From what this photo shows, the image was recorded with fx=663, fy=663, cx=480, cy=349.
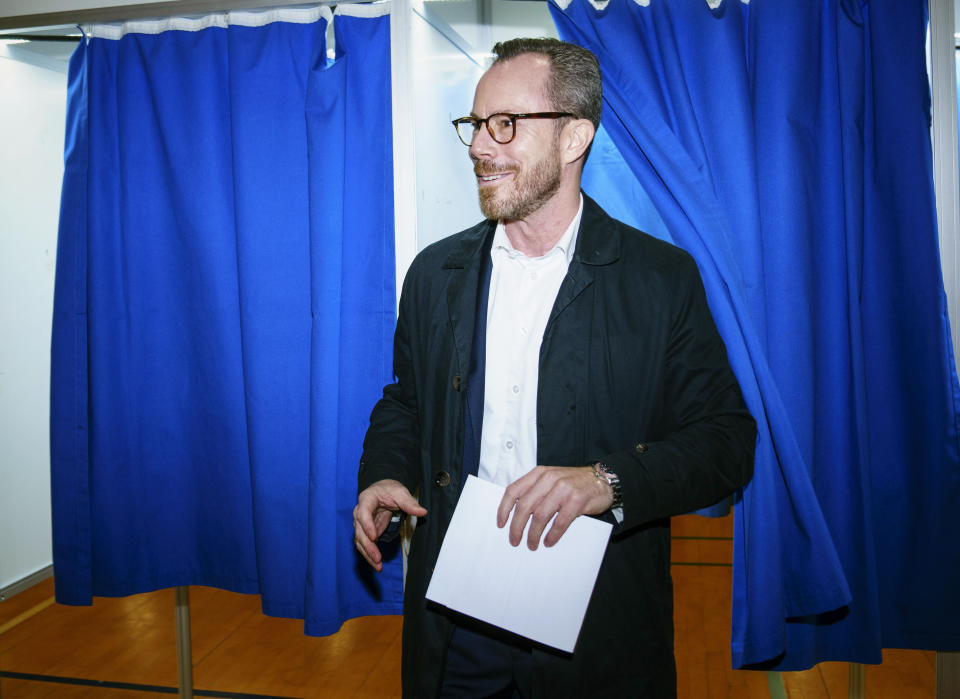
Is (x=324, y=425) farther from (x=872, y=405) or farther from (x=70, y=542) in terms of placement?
(x=872, y=405)

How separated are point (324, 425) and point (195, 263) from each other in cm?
61

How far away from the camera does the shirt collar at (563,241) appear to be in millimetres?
1248

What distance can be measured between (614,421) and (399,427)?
1.42 ft

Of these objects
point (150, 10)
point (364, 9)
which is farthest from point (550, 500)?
point (150, 10)

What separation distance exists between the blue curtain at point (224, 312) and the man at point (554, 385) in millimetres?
511

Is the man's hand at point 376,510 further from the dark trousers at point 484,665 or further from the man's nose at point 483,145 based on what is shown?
the man's nose at point 483,145

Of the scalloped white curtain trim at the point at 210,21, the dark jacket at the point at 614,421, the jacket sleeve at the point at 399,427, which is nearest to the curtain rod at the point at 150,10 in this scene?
the scalloped white curtain trim at the point at 210,21

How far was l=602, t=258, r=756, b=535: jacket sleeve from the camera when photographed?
102 cm

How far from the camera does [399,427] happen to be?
4.40 feet

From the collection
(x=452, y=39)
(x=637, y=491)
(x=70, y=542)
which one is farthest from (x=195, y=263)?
(x=637, y=491)

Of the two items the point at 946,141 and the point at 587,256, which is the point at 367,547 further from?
the point at 946,141

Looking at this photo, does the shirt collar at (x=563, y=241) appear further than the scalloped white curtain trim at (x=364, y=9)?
No

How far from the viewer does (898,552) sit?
1.59 meters

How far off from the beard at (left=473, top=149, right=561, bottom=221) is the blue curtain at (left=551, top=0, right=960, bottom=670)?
0.43 metres
